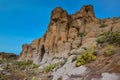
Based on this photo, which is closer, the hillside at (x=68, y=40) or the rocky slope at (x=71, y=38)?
the rocky slope at (x=71, y=38)

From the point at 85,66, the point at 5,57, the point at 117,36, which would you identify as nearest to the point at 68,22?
the point at 117,36

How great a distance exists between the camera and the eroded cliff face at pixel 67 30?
3978cm

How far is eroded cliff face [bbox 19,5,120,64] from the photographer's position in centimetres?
3978

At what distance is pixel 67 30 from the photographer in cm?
4484

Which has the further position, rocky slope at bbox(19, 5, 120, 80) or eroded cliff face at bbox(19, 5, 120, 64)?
eroded cliff face at bbox(19, 5, 120, 64)

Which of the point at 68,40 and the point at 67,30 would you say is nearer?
the point at 68,40

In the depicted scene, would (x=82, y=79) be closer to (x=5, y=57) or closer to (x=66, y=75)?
(x=66, y=75)

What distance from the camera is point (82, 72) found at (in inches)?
762

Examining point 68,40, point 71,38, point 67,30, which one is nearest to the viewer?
point 71,38

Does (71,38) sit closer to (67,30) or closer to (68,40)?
(68,40)

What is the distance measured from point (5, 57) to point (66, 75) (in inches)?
2519

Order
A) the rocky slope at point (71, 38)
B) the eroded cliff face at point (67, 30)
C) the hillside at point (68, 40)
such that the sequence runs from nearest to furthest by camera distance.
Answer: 1. the rocky slope at point (71, 38)
2. the hillside at point (68, 40)
3. the eroded cliff face at point (67, 30)

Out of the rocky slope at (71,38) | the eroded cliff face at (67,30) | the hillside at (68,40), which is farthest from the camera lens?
the eroded cliff face at (67,30)

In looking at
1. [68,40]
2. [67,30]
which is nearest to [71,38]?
[68,40]
